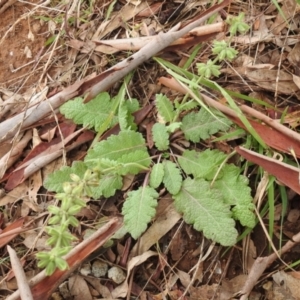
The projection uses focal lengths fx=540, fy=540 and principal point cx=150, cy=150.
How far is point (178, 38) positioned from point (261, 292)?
860mm

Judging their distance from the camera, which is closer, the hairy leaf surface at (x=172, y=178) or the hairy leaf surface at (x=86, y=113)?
the hairy leaf surface at (x=172, y=178)

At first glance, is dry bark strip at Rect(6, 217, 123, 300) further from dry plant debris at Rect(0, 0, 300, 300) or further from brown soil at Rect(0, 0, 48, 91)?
brown soil at Rect(0, 0, 48, 91)

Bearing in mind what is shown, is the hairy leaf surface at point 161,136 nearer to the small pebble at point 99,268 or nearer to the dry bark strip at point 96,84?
the dry bark strip at point 96,84

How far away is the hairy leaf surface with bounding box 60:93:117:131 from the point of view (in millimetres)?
1783

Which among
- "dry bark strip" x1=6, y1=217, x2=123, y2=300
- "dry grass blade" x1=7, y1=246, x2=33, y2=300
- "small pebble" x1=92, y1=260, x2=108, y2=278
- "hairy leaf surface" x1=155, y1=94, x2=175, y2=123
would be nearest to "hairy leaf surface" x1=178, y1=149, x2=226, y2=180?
"hairy leaf surface" x1=155, y1=94, x2=175, y2=123

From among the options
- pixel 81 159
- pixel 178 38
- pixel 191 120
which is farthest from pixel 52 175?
pixel 178 38

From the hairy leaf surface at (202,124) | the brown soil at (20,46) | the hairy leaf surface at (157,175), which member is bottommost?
the hairy leaf surface at (157,175)

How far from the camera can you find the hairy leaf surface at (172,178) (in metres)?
1.66

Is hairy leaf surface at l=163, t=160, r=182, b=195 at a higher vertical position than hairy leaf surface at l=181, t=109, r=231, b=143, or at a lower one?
lower

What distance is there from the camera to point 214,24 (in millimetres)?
1802

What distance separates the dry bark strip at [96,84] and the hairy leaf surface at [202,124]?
0.27 metres

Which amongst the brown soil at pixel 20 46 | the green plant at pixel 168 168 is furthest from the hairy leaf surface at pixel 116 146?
the brown soil at pixel 20 46

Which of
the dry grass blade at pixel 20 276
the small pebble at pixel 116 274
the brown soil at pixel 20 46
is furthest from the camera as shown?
the brown soil at pixel 20 46

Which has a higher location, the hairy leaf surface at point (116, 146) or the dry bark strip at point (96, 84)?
the dry bark strip at point (96, 84)
